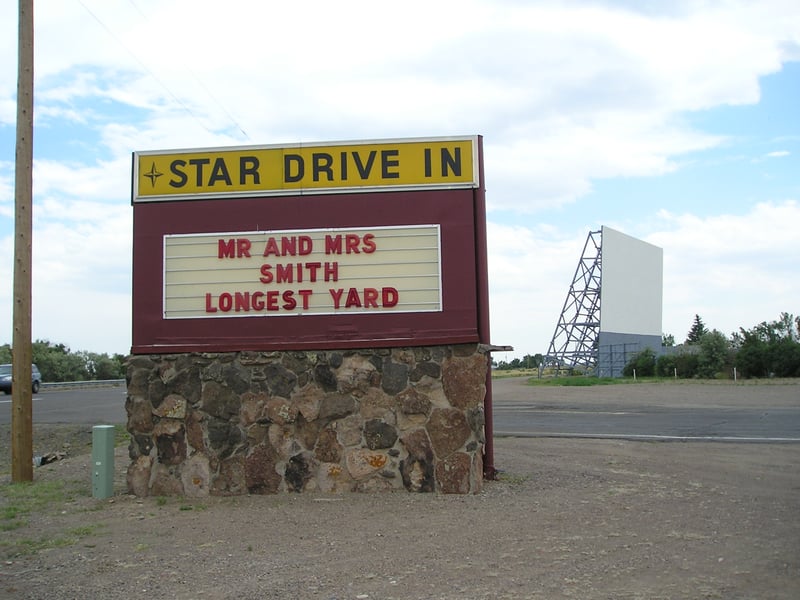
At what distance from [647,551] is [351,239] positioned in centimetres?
497

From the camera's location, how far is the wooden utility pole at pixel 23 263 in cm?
1141

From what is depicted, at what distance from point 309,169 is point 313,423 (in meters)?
3.01

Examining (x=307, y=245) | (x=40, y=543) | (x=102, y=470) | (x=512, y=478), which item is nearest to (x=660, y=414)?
(x=512, y=478)

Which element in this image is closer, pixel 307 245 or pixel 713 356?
pixel 307 245

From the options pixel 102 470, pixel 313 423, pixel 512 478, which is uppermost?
pixel 313 423

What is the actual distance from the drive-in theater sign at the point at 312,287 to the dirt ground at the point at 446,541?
2.85ft

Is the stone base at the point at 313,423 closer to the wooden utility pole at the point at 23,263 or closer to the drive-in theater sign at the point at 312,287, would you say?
the drive-in theater sign at the point at 312,287

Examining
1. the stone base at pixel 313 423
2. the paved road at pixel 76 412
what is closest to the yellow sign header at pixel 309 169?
the stone base at pixel 313 423

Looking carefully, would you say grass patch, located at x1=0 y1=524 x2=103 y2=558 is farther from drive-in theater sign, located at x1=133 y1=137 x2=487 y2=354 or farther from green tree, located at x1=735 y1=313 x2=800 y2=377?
green tree, located at x1=735 y1=313 x2=800 y2=377

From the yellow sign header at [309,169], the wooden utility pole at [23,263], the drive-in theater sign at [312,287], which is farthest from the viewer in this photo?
the wooden utility pole at [23,263]

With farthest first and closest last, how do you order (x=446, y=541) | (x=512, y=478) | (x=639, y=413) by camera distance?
(x=639, y=413)
(x=512, y=478)
(x=446, y=541)

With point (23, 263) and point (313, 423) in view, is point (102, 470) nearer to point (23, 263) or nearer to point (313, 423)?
point (313, 423)

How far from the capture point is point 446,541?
7383mm

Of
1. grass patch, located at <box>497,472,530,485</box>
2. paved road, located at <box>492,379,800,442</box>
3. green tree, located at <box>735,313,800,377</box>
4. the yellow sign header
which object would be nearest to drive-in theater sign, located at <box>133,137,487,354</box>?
the yellow sign header
